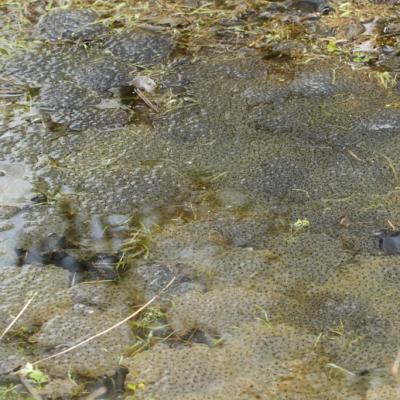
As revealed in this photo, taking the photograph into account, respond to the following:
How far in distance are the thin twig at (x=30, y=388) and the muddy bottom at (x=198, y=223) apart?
15 mm

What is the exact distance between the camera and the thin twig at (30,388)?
1.97 m

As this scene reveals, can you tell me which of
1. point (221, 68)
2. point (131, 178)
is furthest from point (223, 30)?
point (131, 178)

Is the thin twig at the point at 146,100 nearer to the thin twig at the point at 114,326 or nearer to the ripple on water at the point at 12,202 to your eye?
the ripple on water at the point at 12,202

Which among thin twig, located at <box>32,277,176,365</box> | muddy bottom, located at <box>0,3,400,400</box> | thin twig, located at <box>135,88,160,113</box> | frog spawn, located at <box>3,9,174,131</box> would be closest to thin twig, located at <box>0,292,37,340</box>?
muddy bottom, located at <box>0,3,400,400</box>

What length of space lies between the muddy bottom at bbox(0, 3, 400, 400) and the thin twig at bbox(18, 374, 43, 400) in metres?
0.02

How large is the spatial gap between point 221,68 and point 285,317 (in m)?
1.40

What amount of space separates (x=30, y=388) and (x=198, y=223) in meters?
0.78

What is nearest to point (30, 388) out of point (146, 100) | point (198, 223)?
point (198, 223)

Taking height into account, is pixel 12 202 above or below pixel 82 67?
below

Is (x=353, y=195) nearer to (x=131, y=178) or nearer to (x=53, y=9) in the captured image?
(x=131, y=178)

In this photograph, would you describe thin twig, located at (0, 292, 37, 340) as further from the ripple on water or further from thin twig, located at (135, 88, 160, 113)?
thin twig, located at (135, 88, 160, 113)

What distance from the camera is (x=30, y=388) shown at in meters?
1.99

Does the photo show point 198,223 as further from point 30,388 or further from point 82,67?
point 82,67

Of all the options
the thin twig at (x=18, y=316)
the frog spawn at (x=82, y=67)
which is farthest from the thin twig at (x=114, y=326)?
the frog spawn at (x=82, y=67)
